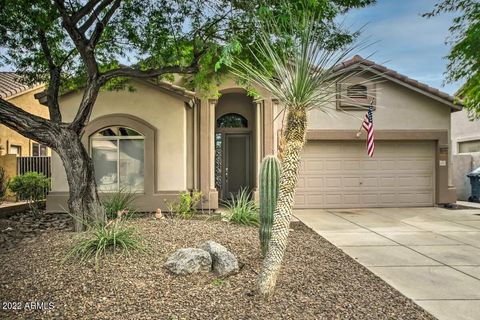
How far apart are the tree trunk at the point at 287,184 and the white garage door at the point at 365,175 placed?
9.09m

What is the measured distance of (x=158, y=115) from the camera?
438 inches

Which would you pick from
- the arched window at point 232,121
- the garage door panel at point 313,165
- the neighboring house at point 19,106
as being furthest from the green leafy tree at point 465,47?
the neighboring house at point 19,106

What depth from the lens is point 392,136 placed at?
43.5 ft

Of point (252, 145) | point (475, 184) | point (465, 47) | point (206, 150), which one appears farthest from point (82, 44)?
point (475, 184)

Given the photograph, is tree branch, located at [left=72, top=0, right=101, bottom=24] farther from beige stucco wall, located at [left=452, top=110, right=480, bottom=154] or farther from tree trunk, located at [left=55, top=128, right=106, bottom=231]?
beige stucco wall, located at [left=452, top=110, right=480, bottom=154]

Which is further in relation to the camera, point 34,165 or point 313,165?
point 34,165

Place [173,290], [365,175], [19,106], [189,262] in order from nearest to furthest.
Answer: [173,290]
[189,262]
[365,175]
[19,106]

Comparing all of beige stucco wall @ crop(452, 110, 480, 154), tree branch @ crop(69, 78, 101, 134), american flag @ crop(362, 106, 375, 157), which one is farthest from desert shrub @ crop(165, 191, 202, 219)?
beige stucco wall @ crop(452, 110, 480, 154)

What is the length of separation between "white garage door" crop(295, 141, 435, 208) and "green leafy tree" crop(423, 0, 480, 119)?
2997 millimetres

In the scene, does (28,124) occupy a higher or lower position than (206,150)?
higher

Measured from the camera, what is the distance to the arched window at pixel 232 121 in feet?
46.9

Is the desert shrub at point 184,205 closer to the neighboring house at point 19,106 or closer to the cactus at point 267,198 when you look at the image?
the cactus at point 267,198

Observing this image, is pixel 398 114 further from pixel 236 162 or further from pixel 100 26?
pixel 100 26

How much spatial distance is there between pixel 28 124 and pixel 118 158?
3991mm
